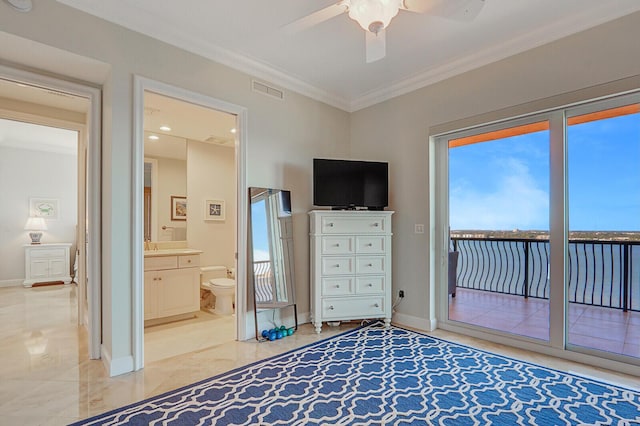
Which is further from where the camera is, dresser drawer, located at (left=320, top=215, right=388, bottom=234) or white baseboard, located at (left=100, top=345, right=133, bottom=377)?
dresser drawer, located at (left=320, top=215, right=388, bottom=234)

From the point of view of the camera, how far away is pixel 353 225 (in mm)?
3695

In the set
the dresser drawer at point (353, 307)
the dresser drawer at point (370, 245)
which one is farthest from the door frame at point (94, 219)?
the dresser drawer at point (370, 245)

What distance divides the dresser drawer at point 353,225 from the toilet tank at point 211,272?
2.24 metres

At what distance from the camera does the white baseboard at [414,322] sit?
3621 mm

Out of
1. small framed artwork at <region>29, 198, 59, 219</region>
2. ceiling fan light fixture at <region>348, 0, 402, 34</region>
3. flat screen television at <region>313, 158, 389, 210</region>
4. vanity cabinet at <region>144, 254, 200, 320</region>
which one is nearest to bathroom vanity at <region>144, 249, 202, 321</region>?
vanity cabinet at <region>144, 254, 200, 320</region>

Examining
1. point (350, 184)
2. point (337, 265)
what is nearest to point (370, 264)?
point (337, 265)

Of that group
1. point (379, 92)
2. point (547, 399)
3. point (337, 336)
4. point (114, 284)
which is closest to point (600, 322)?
point (547, 399)

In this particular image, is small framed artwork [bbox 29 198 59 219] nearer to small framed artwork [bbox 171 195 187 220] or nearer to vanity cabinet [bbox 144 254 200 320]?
small framed artwork [bbox 171 195 187 220]

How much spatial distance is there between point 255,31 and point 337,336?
3.03 metres

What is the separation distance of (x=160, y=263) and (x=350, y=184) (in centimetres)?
247

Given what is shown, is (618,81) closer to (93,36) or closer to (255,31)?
(255,31)

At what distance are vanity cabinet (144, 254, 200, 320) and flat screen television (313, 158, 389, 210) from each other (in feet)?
6.24

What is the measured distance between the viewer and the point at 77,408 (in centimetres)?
206

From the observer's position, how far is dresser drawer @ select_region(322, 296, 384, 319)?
3.61 m
